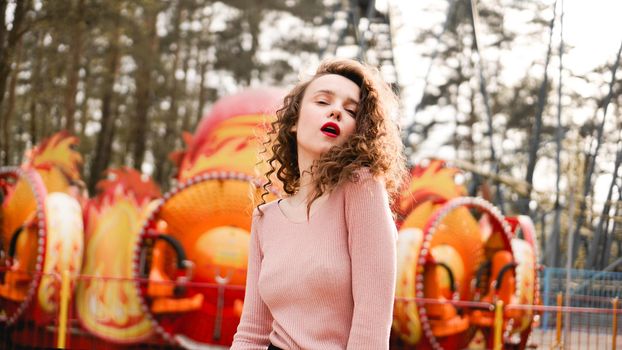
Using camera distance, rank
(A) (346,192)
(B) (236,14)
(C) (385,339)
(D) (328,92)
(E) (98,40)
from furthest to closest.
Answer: (B) (236,14) < (E) (98,40) < (D) (328,92) < (A) (346,192) < (C) (385,339)

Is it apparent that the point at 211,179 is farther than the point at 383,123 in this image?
Yes

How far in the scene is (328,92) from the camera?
181cm

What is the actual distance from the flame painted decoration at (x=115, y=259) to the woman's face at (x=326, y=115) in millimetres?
5649

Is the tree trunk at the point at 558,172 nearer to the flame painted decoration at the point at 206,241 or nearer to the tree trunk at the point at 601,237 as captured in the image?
the tree trunk at the point at 601,237

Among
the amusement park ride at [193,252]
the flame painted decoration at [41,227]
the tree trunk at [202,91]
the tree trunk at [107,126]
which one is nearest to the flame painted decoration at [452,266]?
the amusement park ride at [193,252]

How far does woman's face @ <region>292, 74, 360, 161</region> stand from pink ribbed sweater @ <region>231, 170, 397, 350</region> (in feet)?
0.40

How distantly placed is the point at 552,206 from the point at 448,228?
1007 cm

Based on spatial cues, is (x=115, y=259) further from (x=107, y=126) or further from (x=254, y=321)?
(x=107, y=126)

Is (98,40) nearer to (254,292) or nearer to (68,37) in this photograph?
(68,37)

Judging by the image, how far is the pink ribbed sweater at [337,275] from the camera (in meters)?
1.59

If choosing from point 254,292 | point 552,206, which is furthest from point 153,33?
point 254,292

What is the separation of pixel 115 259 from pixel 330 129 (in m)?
6.71

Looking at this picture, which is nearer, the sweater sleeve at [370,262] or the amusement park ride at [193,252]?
the sweater sleeve at [370,262]

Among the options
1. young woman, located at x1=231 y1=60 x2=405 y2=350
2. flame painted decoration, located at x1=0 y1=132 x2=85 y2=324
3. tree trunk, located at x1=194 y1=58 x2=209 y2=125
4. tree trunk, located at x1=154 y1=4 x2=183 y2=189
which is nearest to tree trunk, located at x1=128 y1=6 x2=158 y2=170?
tree trunk, located at x1=154 y1=4 x2=183 y2=189
